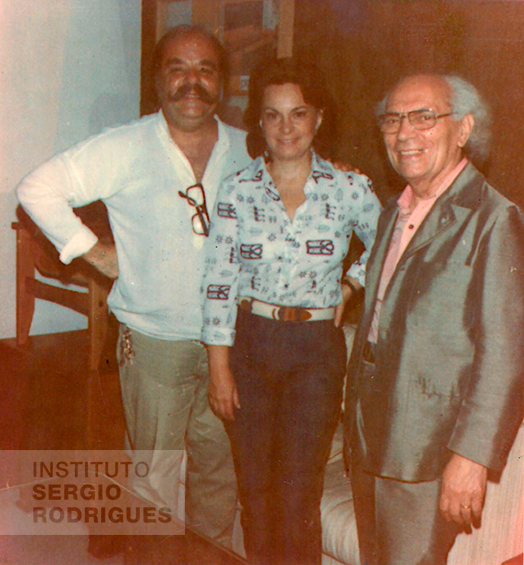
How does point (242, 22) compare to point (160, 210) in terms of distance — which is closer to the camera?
point (160, 210)

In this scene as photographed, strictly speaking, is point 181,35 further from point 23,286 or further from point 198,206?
point 23,286

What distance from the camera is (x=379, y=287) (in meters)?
1.27

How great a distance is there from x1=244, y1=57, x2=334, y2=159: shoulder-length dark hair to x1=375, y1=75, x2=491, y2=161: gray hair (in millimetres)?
235

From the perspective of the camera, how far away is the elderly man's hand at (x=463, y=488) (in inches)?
42.3

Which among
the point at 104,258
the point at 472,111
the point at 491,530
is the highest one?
the point at 472,111

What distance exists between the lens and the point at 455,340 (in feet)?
3.56

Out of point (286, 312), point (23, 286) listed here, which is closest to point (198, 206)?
point (286, 312)

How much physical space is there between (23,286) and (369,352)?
1.78 meters

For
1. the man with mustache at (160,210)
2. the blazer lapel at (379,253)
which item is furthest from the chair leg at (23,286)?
the blazer lapel at (379,253)

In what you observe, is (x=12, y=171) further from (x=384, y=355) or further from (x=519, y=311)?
(x=519, y=311)

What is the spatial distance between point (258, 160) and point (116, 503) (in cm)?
99

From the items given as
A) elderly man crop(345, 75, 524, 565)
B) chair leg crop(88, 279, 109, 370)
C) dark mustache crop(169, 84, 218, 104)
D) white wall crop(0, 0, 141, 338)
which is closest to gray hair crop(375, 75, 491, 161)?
elderly man crop(345, 75, 524, 565)

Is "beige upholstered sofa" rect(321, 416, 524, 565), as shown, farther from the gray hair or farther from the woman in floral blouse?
the gray hair

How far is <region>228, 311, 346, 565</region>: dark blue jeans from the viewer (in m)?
1.40
